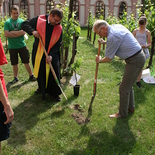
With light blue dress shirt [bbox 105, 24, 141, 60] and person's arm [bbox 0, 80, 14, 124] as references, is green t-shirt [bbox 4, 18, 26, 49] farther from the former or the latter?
person's arm [bbox 0, 80, 14, 124]

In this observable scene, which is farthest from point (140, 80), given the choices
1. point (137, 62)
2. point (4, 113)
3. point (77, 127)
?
point (4, 113)

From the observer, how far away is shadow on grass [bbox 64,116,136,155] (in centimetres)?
279

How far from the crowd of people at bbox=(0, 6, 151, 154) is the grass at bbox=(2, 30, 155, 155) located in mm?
269

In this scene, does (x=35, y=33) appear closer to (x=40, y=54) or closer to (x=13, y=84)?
(x=40, y=54)

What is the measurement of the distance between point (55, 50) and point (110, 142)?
6.88ft

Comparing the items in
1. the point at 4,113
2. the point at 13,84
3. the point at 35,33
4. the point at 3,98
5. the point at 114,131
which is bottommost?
the point at 114,131

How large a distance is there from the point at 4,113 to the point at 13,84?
334 cm

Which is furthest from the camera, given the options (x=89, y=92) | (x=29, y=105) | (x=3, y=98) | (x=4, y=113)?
(x=89, y=92)

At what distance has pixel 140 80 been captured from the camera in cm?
556

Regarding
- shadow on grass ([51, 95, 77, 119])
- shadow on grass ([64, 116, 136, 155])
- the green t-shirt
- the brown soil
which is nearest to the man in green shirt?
the green t-shirt

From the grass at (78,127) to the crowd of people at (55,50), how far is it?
27 cm

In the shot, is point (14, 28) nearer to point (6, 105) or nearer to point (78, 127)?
point (78, 127)

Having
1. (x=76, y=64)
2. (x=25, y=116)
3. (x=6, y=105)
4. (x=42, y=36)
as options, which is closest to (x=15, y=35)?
(x=42, y=36)

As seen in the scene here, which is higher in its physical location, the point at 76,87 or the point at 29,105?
the point at 76,87
